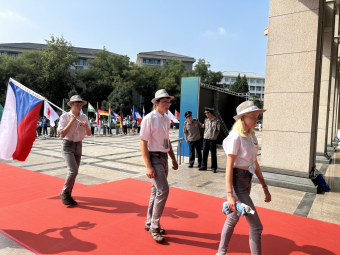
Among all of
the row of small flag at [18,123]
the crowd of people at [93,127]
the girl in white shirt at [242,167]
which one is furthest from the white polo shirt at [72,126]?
the crowd of people at [93,127]

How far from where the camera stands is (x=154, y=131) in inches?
130

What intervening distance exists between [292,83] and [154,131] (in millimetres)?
4495

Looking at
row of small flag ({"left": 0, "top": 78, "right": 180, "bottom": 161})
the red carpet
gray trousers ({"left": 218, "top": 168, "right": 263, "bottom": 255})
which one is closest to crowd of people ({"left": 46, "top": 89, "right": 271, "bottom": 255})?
gray trousers ({"left": 218, "top": 168, "right": 263, "bottom": 255})

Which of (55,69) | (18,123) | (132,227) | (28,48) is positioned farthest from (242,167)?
(28,48)

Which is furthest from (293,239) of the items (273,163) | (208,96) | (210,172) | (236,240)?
(208,96)

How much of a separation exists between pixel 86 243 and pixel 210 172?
17.1 feet

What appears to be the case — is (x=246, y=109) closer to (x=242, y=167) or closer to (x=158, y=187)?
(x=242, y=167)

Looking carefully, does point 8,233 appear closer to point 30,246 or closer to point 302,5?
point 30,246

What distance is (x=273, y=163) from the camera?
654cm

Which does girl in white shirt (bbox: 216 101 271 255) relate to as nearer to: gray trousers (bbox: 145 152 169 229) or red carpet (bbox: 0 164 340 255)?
red carpet (bbox: 0 164 340 255)

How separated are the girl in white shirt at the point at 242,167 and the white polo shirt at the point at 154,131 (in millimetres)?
945

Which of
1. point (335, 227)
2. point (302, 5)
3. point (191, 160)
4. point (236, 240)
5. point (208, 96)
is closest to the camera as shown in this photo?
point (236, 240)

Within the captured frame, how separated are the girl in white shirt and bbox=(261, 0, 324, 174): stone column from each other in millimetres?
4128

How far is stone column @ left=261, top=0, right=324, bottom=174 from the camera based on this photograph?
6.10 meters
